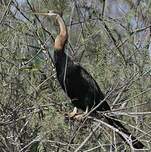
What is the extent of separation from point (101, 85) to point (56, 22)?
0.61 m

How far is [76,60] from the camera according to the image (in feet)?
13.9

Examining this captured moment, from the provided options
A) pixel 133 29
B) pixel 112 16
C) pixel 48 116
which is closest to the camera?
pixel 48 116

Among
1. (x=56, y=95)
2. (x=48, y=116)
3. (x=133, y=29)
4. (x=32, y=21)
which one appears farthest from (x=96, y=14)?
(x=48, y=116)

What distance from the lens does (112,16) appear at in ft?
15.3

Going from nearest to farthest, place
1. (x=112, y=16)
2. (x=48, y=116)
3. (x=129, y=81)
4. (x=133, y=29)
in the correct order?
(x=129, y=81), (x=48, y=116), (x=133, y=29), (x=112, y=16)

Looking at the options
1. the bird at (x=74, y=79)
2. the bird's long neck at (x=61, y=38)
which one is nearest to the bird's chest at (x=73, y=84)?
the bird at (x=74, y=79)

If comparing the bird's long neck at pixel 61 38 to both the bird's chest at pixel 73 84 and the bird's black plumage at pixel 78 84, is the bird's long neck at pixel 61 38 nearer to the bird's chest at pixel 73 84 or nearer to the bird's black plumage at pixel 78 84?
the bird's black plumage at pixel 78 84

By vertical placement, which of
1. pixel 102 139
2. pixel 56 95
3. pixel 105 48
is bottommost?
pixel 102 139

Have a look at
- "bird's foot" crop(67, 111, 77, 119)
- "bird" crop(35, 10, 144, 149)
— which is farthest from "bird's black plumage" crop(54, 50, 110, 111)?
"bird's foot" crop(67, 111, 77, 119)

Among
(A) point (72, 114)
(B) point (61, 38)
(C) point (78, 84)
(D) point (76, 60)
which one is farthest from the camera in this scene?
(D) point (76, 60)

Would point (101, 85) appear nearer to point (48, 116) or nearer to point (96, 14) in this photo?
point (96, 14)

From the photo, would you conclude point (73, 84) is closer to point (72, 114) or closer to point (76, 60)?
point (76, 60)

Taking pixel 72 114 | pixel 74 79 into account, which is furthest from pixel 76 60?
pixel 72 114

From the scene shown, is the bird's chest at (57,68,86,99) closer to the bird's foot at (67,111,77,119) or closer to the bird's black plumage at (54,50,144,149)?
the bird's black plumage at (54,50,144,149)
